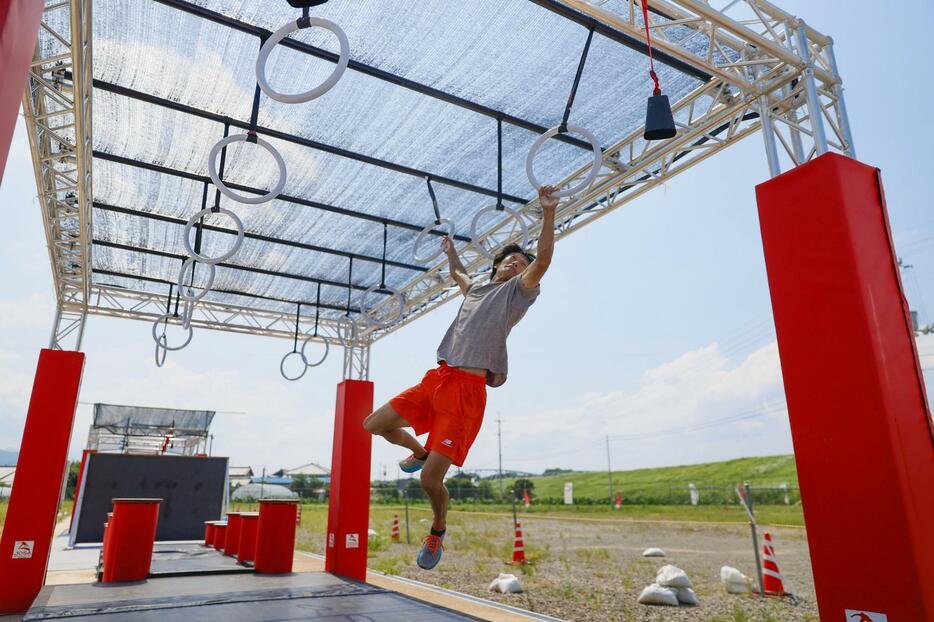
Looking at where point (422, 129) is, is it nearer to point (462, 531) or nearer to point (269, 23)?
point (269, 23)

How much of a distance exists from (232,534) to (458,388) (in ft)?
24.1

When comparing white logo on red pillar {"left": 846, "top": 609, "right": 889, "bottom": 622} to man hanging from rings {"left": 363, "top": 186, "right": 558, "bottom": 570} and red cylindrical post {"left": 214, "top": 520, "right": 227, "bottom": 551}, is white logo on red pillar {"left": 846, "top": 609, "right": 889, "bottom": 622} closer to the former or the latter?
man hanging from rings {"left": 363, "top": 186, "right": 558, "bottom": 570}

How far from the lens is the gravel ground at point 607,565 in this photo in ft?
20.5

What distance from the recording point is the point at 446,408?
2.84 metres

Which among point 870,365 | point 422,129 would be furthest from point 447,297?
point 870,365

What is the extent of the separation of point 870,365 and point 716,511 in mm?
19339

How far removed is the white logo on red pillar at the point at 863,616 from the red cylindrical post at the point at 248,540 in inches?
275

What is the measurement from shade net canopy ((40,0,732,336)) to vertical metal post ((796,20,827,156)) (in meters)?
0.52

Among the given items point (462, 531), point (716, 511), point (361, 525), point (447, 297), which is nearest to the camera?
point (361, 525)

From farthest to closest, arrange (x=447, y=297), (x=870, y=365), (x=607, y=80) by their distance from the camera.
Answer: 1. (x=447, y=297)
2. (x=607, y=80)
3. (x=870, y=365)

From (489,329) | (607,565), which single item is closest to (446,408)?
(489,329)

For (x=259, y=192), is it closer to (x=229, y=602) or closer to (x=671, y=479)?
(x=229, y=602)

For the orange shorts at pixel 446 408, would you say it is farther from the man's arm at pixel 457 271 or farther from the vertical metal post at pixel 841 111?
the vertical metal post at pixel 841 111

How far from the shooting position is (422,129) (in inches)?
215
